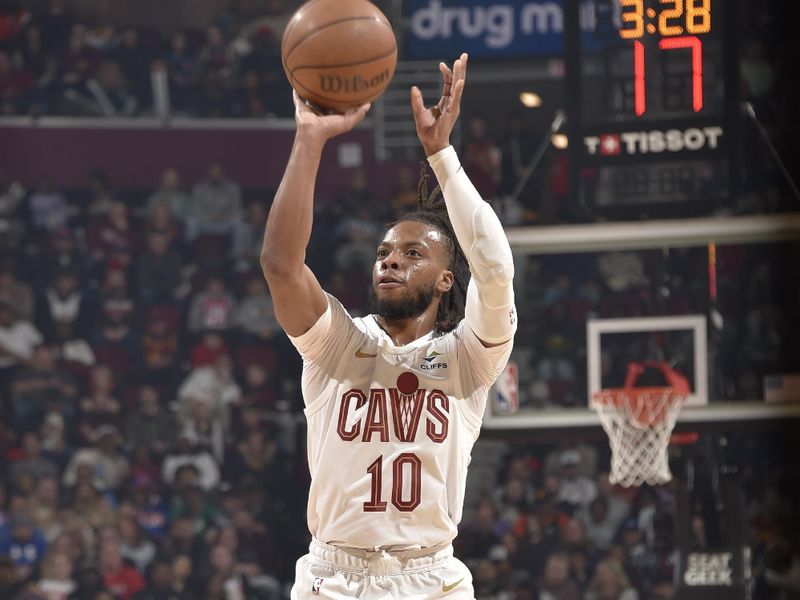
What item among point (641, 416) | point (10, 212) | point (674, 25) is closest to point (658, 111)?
point (674, 25)

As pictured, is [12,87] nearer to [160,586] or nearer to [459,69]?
[160,586]

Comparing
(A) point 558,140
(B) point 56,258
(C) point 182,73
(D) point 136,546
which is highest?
(C) point 182,73

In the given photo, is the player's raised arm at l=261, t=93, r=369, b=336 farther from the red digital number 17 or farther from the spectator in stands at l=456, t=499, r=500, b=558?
the spectator in stands at l=456, t=499, r=500, b=558

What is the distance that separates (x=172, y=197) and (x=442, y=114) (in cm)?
861

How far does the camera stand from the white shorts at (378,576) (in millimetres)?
3793

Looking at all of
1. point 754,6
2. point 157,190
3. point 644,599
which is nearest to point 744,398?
point 644,599

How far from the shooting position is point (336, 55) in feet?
12.2

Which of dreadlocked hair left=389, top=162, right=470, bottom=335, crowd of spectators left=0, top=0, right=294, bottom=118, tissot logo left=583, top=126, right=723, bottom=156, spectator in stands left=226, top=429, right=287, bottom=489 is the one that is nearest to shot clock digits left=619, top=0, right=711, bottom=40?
tissot logo left=583, top=126, right=723, bottom=156

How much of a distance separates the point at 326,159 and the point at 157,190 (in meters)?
1.67

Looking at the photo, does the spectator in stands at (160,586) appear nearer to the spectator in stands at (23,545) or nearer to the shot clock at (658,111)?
the spectator in stands at (23,545)

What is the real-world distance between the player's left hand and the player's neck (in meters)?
0.55

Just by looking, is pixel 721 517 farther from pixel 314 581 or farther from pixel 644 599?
pixel 314 581

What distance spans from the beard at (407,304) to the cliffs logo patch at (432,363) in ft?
0.49

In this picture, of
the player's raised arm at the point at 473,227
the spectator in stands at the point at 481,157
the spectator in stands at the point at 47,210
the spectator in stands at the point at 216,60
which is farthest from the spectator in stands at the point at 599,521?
the player's raised arm at the point at 473,227
